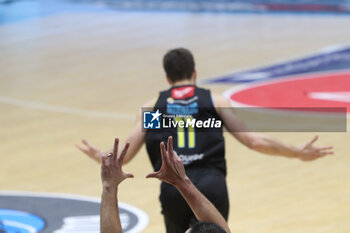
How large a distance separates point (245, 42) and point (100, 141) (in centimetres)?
937

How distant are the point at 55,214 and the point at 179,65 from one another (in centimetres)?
301

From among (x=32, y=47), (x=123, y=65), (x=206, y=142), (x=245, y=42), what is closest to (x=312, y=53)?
(x=245, y=42)

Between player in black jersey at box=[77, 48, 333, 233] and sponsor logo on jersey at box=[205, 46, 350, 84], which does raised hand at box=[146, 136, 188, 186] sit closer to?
player in black jersey at box=[77, 48, 333, 233]

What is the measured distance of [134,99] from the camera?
14.8 meters

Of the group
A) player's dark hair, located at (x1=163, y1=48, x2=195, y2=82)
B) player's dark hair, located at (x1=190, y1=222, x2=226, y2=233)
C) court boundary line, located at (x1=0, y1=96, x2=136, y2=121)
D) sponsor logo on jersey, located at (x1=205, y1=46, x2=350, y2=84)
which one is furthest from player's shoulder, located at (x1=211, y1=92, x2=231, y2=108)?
sponsor logo on jersey, located at (x1=205, y1=46, x2=350, y2=84)

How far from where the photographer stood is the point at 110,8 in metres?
28.3

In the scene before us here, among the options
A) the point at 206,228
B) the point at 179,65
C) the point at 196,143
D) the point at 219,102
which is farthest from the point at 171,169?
the point at 179,65

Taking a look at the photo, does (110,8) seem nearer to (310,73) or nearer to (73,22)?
(73,22)

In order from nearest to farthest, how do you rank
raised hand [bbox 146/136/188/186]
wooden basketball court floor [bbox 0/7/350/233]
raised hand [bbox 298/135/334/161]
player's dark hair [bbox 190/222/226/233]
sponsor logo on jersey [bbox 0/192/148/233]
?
player's dark hair [bbox 190/222/226/233] < raised hand [bbox 146/136/188/186] < raised hand [bbox 298/135/334/161] < sponsor logo on jersey [bbox 0/192/148/233] < wooden basketball court floor [bbox 0/7/350/233]

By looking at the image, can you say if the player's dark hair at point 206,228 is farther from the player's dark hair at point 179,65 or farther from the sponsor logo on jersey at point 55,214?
the sponsor logo on jersey at point 55,214

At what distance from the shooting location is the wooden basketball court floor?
9.22m

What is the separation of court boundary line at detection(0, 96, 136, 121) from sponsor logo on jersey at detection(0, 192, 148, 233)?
407cm

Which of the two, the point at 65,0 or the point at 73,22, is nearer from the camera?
the point at 73,22

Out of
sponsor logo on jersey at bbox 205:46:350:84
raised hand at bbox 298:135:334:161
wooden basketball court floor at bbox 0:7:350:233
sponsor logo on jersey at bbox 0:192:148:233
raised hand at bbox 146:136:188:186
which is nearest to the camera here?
raised hand at bbox 146:136:188:186
